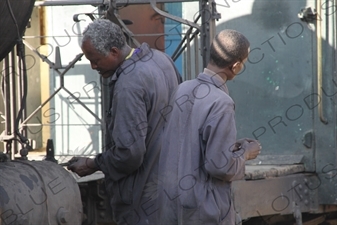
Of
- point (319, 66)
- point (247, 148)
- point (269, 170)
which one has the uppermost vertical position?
point (319, 66)

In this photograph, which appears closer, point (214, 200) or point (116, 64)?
point (214, 200)

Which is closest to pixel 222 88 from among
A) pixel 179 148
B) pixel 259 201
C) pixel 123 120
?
pixel 179 148

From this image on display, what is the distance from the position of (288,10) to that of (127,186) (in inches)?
95.4

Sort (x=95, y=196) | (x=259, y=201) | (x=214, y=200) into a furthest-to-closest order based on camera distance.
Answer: (x=259, y=201)
(x=95, y=196)
(x=214, y=200)

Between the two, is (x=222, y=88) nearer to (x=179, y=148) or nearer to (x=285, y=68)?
(x=179, y=148)

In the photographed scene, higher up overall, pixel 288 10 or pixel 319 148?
pixel 288 10

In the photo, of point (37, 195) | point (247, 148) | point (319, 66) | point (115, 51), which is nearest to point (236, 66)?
point (247, 148)

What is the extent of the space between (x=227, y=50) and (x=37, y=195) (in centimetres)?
117

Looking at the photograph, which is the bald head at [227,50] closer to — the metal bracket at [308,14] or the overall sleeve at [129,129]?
the overall sleeve at [129,129]

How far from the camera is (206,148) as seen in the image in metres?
3.83

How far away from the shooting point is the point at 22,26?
461 cm

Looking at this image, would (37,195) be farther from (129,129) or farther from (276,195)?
(276,195)

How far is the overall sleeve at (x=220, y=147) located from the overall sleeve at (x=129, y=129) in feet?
2.28

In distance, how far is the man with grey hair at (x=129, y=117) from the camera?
4.46 meters
